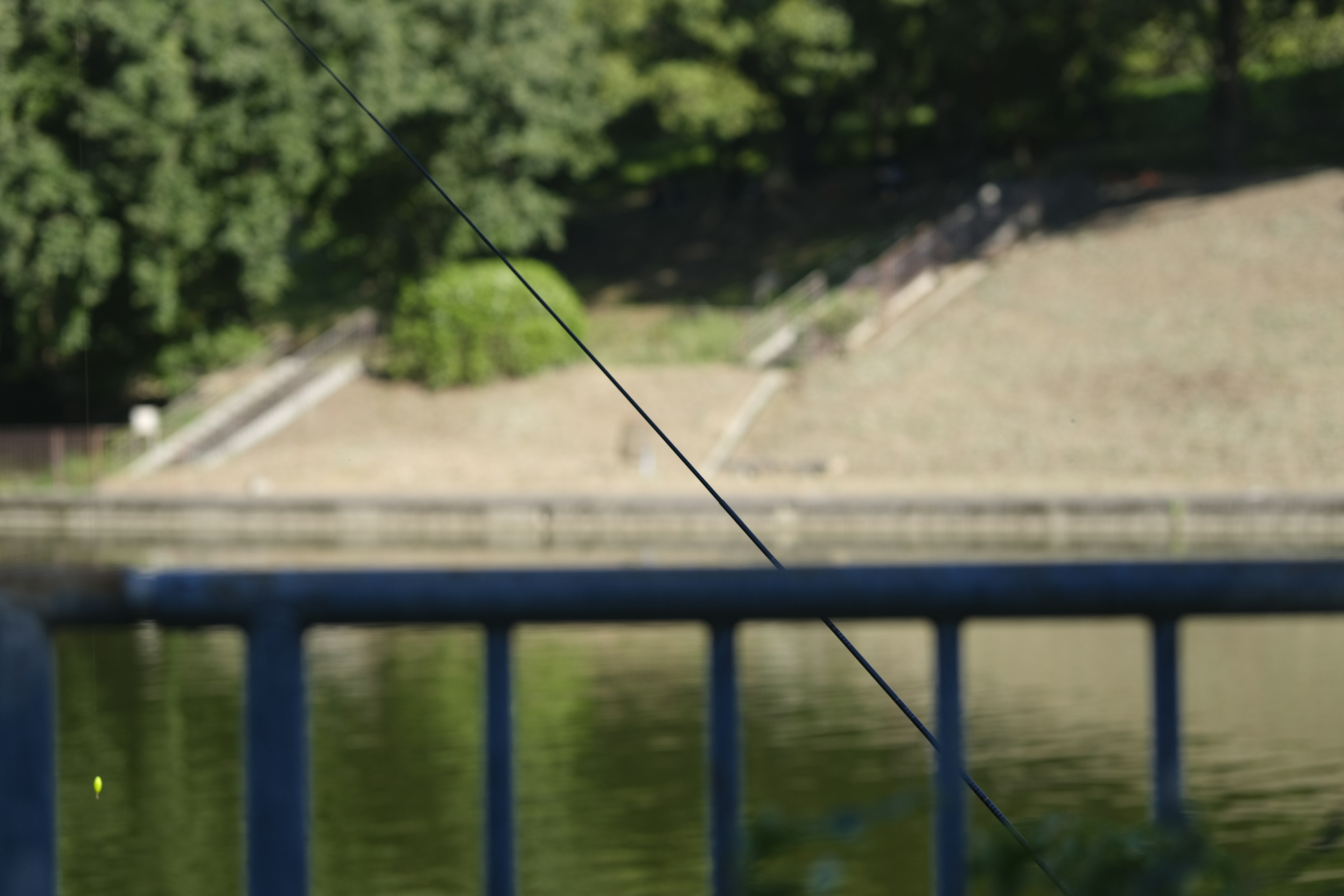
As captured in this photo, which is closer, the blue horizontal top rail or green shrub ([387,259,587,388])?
the blue horizontal top rail

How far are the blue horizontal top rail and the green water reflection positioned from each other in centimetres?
285

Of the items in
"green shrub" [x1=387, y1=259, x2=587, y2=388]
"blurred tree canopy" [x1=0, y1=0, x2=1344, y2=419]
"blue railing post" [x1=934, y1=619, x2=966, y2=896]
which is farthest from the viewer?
"green shrub" [x1=387, y1=259, x2=587, y2=388]

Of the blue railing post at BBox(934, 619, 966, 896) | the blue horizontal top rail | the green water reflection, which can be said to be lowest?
the blue railing post at BBox(934, 619, 966, 896)

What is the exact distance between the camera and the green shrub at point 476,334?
1323 inches

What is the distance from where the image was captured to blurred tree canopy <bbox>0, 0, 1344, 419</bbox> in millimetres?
31453

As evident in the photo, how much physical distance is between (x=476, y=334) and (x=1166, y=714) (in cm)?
3230

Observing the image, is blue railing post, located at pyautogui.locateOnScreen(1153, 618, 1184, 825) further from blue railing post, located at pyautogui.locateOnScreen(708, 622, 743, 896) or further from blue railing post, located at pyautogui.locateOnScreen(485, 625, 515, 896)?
blue railing post, located at pyautogui.locateOnScreen(485, 625, 515, 896)

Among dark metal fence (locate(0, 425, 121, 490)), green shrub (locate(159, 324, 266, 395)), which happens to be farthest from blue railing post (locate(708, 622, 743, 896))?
green shrub (locate(159, 324, 266, 395))

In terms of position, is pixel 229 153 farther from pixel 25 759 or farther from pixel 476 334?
pixel 25 759

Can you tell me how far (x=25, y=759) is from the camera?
1.74 m

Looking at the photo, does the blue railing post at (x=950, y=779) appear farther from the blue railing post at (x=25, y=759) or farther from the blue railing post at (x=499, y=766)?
the blue railing post at (x=25, y=759)

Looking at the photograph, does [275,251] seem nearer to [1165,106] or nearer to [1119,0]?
[1119,0]

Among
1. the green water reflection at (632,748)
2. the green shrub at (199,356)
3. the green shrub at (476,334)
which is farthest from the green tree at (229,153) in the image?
the green water reflection at (632,748)

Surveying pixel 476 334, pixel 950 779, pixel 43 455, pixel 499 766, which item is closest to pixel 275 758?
pixel 499 766
